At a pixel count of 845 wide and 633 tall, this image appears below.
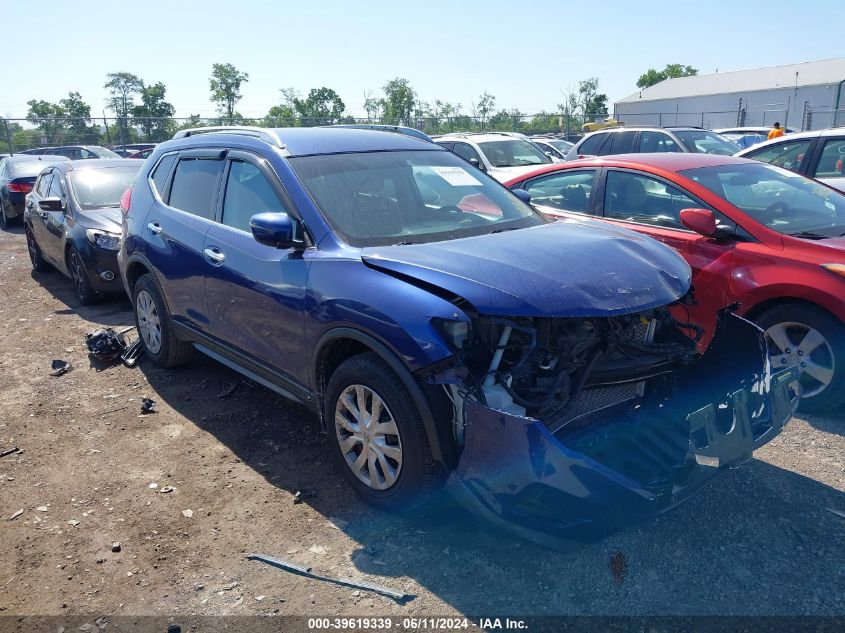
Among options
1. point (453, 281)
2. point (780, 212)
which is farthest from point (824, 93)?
point (453, 281)

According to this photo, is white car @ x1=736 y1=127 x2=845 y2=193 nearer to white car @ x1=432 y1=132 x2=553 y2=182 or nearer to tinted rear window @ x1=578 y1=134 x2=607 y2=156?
white car @ x1=432 y1=132 x2=553 y2=182

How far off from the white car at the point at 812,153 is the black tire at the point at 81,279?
7439 mm

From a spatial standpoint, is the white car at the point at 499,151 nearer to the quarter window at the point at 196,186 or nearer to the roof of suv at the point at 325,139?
the roof of suv at the point at 325,139

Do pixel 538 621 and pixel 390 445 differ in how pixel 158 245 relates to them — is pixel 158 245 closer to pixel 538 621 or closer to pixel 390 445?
pixel 390 445

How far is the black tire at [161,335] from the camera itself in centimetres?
538

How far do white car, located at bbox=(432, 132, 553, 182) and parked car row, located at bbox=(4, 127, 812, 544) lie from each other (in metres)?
7.86

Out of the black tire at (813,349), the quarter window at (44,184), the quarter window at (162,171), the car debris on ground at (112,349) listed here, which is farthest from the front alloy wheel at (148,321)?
the quarter window at (44,184)

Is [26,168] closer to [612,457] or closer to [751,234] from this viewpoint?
[751,234]

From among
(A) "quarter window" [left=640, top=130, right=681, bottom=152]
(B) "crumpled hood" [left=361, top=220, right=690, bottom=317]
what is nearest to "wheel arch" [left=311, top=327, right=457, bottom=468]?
(B) "crumpled hood" [left=361, top=220, right=690, bottom=317]

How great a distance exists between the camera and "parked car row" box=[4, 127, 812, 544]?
294cm

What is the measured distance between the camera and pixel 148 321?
5.75 meters

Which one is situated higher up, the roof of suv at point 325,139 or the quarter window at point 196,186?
the roof of suv at point 325,139

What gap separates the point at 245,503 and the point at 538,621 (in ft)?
5.78

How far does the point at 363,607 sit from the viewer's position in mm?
2900
